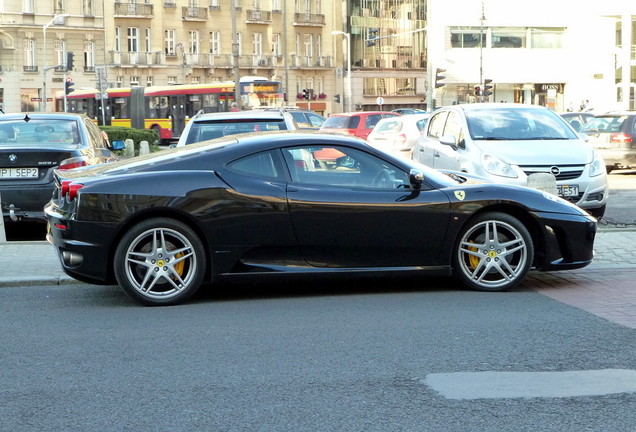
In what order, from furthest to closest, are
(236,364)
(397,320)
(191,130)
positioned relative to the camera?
(191,130) → (397,320) → (236,364)

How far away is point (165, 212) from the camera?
800 centimetres

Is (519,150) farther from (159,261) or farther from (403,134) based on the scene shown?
(403,134)

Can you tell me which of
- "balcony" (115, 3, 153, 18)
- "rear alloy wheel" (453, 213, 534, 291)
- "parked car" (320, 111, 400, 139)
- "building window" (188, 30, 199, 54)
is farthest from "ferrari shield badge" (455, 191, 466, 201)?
"building window" (188, 30, 199, 54)

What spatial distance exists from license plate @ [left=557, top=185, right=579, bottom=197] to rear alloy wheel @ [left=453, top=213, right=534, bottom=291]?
194 inches

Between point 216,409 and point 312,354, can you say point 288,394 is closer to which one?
point 216,409

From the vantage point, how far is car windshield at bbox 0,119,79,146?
1310cm

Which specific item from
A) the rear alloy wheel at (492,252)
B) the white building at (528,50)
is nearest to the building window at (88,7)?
the white building at (528,50)

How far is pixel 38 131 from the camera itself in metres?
13.3

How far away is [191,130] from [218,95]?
39633mm

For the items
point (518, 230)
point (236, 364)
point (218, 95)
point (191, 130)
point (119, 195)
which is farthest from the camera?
point (218, 95)

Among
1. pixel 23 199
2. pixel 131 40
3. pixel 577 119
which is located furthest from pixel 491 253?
pixel 131 40

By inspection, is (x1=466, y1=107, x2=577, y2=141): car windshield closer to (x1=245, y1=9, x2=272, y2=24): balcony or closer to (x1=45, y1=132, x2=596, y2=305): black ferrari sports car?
(x1=45, y1=132, x2=596, y2=305): black ferrari sports car

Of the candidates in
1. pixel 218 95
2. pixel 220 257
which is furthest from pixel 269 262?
pixel 218 95

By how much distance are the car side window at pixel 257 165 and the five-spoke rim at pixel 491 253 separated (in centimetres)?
165
